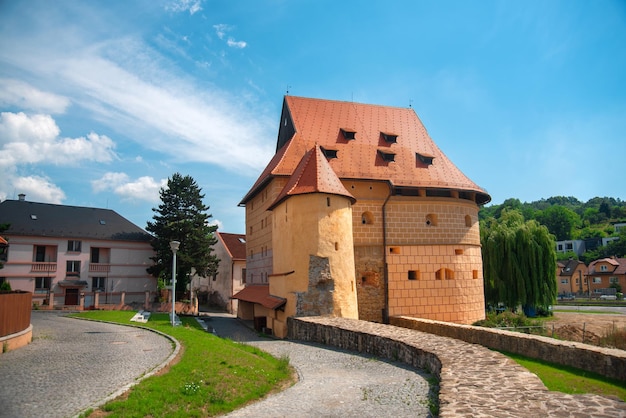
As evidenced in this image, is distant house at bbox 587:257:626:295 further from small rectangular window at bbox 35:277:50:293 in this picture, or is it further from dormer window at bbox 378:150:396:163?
small rectangular window at bbox 35:277:50:293

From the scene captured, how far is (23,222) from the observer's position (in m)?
31.6

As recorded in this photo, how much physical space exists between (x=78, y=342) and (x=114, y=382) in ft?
20.8

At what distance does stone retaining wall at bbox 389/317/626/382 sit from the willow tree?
61.4ft

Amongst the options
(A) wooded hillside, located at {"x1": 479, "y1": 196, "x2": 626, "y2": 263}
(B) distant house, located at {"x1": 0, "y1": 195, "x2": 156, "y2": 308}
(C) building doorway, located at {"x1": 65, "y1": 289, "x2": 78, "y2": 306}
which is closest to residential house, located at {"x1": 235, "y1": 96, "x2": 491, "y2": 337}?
(B) distant house, located at {"x1": 0, "y1": 195, "x2": 156, "y2": 308}

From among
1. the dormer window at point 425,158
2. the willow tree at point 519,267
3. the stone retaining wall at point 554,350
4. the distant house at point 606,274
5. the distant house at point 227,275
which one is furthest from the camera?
the distant house at point 606,274

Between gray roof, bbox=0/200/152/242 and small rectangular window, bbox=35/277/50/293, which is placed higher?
gray roof, bbox=0/200/152/242

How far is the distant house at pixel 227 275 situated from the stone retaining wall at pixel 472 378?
2105cm

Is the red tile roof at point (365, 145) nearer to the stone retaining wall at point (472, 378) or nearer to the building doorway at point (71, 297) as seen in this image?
the stone retaining wall at point (472, 378)

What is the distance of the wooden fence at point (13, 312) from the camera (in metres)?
12.7

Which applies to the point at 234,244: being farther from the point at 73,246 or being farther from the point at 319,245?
the point at 319,245

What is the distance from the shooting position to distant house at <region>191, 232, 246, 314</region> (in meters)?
37.0

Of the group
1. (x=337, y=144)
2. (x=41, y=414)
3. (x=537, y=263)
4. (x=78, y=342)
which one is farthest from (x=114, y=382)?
(x=537, y=263)

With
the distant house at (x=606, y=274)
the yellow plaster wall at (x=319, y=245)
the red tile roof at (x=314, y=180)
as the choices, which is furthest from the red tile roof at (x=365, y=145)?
the distant house at (x=606, y=274)

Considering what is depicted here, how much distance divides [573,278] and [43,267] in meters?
77.8
